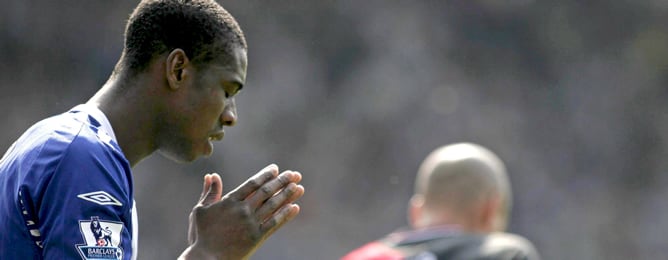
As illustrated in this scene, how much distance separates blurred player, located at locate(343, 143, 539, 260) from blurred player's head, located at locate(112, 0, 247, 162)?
2.04 m

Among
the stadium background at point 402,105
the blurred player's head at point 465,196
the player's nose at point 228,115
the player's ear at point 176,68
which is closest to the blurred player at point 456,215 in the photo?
the blurred player's head at point 465,196

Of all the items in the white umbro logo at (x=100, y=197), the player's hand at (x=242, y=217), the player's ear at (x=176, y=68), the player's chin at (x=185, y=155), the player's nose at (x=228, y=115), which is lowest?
the white umbro logo at (x=100, y=197)

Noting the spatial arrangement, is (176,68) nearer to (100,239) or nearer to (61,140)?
(61,140)

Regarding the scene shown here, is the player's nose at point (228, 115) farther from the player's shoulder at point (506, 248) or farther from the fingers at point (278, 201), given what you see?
the player's shoulder at point (506, 248)

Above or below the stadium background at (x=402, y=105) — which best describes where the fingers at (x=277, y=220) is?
below

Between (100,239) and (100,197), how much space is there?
94 millimetres

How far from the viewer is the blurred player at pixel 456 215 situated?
4551 mm

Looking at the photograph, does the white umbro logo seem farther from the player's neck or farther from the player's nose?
the player's nose

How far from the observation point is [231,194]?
100 inches

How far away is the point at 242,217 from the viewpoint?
253cm

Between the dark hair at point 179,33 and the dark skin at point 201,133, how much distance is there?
3 cm

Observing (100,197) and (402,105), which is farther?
(402,105)

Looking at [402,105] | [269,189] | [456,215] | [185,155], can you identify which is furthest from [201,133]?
[402,105]

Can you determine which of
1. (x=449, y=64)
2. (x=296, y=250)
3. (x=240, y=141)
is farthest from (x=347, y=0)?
(x=296, y=250)
